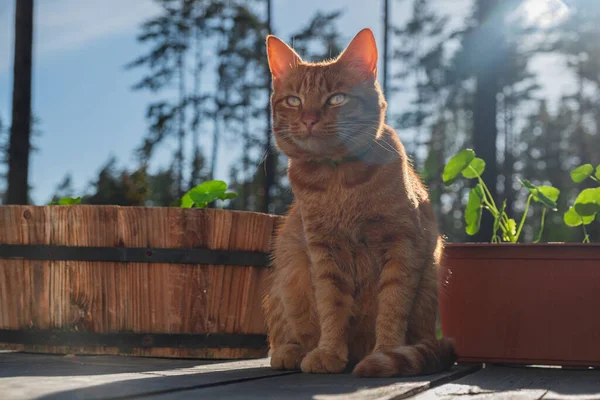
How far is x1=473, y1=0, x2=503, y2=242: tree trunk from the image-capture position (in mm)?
5590

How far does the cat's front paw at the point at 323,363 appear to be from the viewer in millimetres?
2955

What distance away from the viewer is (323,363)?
2.96 meters

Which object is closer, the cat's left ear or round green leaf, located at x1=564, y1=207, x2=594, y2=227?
the cat's left ear

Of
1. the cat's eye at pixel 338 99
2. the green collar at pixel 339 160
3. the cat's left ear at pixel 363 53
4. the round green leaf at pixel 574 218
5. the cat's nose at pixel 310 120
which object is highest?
the cat's left ear at pixel 363 53

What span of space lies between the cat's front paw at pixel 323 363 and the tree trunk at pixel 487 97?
9.41 feet

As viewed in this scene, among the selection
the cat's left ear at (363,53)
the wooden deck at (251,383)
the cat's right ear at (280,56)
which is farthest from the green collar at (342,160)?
the wooden deck at (251,383)

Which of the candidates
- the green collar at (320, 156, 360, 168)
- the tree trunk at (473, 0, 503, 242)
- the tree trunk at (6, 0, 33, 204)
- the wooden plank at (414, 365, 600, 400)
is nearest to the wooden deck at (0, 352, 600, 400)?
the wooden plank at (414, 365, 600, 400)

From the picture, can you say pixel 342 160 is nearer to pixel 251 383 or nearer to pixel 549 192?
pixel 251 383

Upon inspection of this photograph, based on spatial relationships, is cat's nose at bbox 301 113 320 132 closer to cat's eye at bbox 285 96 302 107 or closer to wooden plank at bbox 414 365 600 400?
cat's eye at bbox 285 96 302 107

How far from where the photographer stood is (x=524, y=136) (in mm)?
32625

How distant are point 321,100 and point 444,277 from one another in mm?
1080

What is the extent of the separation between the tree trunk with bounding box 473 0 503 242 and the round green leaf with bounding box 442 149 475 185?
1722mm

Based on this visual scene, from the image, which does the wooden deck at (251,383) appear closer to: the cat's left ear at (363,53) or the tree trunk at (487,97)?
the cat's left ear at (363,53)

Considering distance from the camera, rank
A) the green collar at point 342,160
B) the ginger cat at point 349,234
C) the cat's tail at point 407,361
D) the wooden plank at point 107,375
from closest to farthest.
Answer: the wooden plank at point 107,375 → the cat's tail at point 407,361 → the ginger cat at point 349,234 → the green collar at point 342,160
